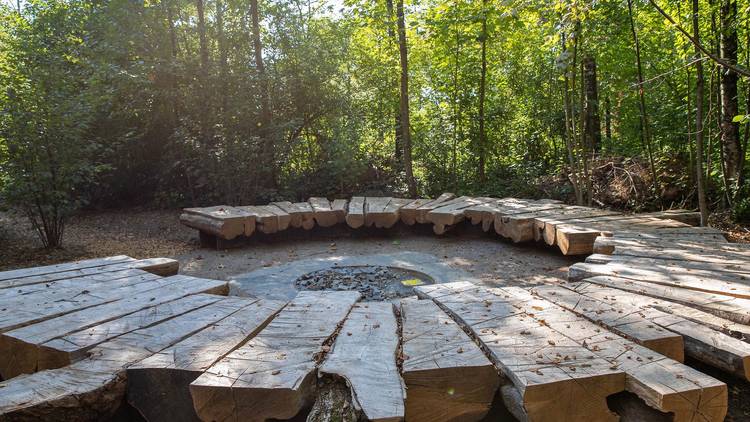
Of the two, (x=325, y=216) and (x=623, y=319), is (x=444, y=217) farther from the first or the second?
(x=623, y=319)

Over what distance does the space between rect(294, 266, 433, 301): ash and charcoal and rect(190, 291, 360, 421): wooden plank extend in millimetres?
1742

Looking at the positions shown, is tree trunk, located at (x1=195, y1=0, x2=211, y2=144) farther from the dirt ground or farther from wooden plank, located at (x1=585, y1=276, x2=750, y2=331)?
wooden plank, located at (x1=585, y1=276, x2=750, y2=331)

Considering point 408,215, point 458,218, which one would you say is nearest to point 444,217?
point 458,218

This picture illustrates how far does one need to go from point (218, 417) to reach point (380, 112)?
9.21 m

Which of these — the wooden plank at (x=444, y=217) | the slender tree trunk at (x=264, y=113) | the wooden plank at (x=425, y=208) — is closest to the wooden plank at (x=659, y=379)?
the wooden plank at (x=444, y=217)

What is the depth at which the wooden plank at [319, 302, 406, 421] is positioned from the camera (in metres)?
1.69

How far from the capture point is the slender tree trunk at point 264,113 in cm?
855

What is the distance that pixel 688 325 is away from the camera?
2332 mm

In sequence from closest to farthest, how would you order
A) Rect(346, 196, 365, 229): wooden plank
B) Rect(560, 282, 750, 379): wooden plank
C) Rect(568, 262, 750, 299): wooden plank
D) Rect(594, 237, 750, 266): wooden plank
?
Rect(560, 282, 750, 379): wooden plank → Rect(568, 262, 750, 299): wooden plank → Rect(594, 237, 750, 266): wooden plank → Rect(346, 196, 365, 229): wooden plank

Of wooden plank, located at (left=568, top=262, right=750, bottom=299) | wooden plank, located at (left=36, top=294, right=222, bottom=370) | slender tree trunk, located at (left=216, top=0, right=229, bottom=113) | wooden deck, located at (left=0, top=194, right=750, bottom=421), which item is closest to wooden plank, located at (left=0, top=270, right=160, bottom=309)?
wooden deck, located at (left=0, top=194, right=750, bottom=421)

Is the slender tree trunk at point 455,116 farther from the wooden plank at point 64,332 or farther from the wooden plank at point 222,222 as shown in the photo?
the wooden plank at point 64,332

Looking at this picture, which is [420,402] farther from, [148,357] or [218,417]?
[148,357]

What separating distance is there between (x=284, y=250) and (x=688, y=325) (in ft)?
15.2

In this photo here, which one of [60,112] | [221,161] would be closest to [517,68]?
[221,161]
